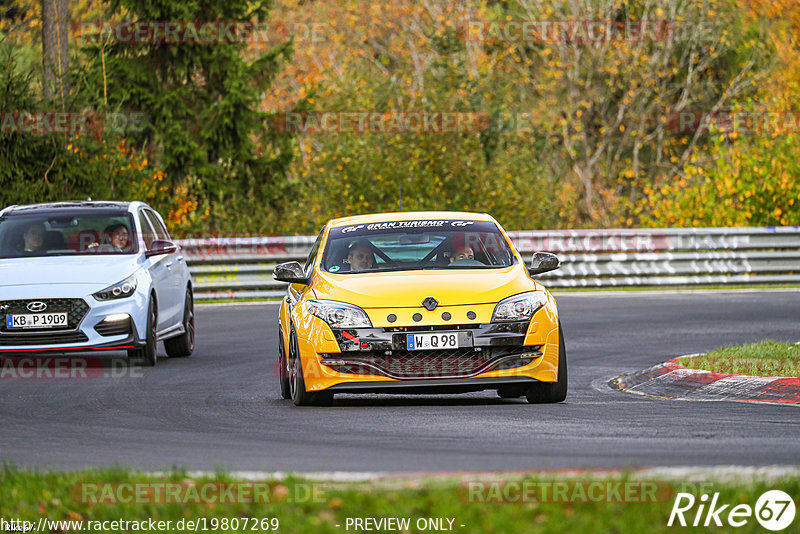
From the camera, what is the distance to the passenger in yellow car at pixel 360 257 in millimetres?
12594

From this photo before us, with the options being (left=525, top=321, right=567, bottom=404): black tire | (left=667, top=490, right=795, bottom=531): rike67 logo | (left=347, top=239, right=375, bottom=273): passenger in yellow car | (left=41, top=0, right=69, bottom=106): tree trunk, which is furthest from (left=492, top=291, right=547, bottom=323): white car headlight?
(left=41, top=0, right=69, bottom=106): tree trunk

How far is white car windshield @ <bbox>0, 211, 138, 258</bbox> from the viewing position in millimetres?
16672

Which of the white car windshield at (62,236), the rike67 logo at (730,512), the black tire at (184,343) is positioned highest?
the rike67 logo at (730,512)

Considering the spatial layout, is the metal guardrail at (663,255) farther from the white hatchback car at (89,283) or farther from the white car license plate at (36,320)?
the white car license plate at (36,320)

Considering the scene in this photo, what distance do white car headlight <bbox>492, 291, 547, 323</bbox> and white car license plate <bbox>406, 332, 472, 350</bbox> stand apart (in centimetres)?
35

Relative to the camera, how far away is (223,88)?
39.3m

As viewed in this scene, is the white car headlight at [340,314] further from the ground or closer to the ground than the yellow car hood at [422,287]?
closer to the ground

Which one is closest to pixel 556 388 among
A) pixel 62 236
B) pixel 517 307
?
pixel 517 307

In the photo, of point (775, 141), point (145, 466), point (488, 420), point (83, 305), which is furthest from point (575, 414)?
point (775, 141)

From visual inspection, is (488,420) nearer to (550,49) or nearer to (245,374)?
(245,374)

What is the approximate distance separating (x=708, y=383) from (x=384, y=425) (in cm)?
382

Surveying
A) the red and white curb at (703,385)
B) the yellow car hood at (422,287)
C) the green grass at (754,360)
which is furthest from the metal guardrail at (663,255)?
the yellow car hood at (422,287)

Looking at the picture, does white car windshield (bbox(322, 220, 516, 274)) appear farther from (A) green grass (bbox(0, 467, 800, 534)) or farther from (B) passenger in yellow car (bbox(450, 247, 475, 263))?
(A) green grass (bbox(0, 467, 800, 534))

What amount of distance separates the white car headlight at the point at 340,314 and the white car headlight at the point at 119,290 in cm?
438
